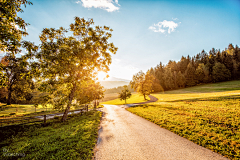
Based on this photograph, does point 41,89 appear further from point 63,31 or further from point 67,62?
point 63,31

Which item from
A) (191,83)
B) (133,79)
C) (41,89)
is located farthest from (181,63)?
(41,89)

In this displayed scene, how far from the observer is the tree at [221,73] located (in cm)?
6287

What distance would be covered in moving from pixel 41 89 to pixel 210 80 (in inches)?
3791

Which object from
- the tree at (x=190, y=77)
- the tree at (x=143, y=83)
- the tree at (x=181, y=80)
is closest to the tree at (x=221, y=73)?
the tree at (x=190, y=77)

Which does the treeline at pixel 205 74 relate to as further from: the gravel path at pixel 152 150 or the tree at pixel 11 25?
the tree at pixel 11 25

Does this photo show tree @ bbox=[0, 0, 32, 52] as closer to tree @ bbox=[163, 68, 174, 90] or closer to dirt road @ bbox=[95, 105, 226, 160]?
dirt road @ bbox=[95, 105, 226, 160]

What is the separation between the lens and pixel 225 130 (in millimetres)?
7117

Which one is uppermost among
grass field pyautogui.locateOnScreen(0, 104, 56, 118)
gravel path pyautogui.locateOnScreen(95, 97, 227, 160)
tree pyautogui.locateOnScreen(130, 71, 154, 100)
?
tree pyautogui.locateOnScreen(130, 71, 154, 100)

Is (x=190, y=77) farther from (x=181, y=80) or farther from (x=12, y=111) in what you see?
(x=12, y=111)

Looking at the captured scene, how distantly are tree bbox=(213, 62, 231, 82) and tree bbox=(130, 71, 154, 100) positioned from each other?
57.6 m

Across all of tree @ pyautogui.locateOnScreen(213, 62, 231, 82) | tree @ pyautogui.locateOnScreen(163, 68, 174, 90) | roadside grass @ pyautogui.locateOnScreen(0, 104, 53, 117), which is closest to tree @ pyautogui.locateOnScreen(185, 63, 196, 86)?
tree @ pyautogui.locateOnScreen(163, 68, 174, 90)

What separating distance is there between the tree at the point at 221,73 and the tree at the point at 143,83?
57559 mm

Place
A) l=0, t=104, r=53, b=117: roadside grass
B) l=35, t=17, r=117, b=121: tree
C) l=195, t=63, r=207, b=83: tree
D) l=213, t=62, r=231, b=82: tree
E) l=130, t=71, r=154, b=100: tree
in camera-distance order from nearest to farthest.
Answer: l=35, t=17, r=117, b=121: tree
l=0, t=104, r=53, b=117: roadside grass
l=130, t=71, r=154, b=100: tree
l=213, t=62, r=231, b=82: tree
l=195, t=63, r=207, b=83: tree

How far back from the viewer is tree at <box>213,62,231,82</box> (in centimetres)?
6287
